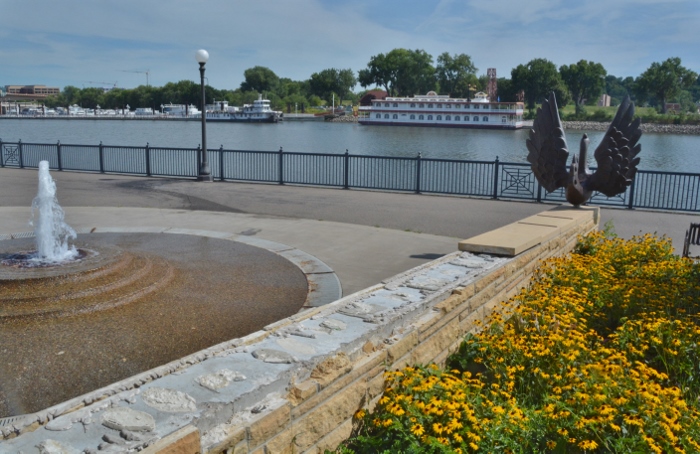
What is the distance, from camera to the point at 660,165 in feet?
107

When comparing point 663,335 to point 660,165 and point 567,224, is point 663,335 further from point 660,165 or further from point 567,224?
point 660,165

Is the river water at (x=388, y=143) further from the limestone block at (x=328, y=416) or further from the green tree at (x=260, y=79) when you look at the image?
the green tree at (x=260, y=79)

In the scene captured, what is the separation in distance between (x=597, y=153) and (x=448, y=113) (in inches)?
3186

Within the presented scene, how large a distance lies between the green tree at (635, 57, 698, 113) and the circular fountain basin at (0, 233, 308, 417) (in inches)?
5275

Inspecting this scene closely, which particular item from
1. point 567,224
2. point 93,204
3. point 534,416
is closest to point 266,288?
point 534,416

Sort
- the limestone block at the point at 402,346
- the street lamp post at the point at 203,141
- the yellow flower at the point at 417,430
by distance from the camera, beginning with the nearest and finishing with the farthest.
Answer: the yellow flower at the point at 417,430 → the limestone block at the point at 402,346 → the street lamp post at the point at 203,141

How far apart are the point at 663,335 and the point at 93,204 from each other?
12914 mm

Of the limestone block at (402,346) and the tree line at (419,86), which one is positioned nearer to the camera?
the limestone block at (402,346)

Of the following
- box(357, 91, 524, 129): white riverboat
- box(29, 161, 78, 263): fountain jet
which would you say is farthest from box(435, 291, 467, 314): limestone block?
box(357, 91, 524, 129): white riverboat

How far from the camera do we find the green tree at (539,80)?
122 m

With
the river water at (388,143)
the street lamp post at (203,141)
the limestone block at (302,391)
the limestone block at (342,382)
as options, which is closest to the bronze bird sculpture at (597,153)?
the limestone block at (342,382)

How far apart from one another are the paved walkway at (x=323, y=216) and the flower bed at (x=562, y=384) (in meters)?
2.66

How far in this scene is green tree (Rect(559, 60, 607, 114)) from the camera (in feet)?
419

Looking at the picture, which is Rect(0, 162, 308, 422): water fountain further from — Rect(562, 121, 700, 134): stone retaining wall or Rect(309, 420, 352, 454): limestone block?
Rect(562, 121, 700, 134): stone retaining wall
